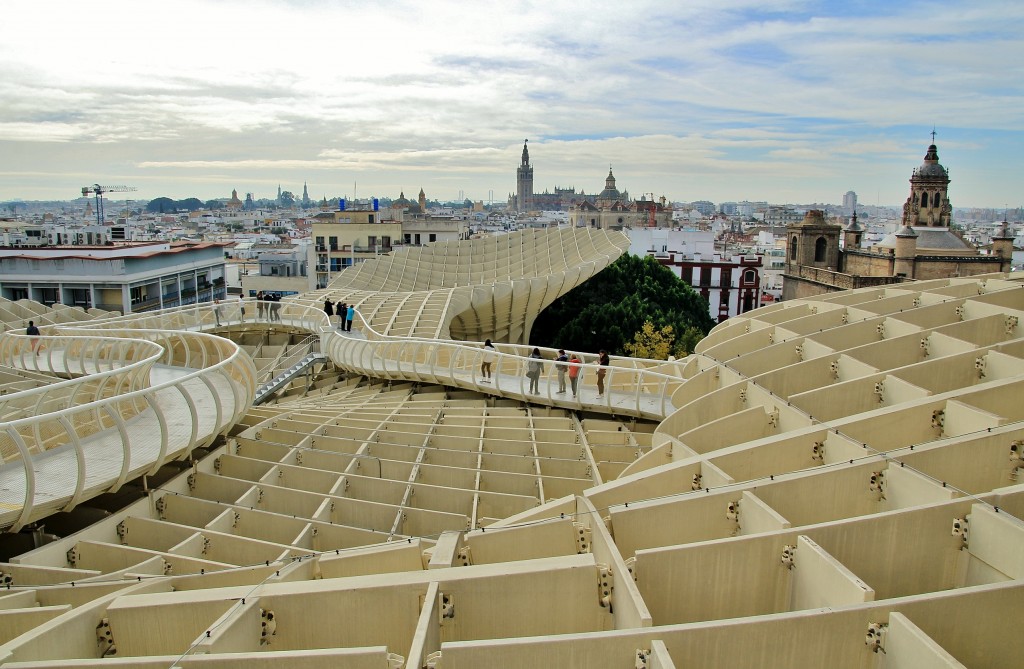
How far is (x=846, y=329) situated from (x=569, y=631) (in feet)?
32.9

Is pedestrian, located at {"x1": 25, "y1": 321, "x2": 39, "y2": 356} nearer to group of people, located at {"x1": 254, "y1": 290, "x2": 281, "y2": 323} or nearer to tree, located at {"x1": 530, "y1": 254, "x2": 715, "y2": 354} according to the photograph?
group of people, located at {"x1": 254, "y1": 290, "x2": 281, "y2": 323}

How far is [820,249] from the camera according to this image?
80562 mm

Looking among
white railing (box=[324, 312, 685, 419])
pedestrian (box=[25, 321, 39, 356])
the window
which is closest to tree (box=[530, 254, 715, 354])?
white railing (box=[324, 312, 685, 419])

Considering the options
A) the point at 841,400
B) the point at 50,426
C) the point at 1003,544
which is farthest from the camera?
the point at 841,400

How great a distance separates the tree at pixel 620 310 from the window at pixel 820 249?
1362 inches

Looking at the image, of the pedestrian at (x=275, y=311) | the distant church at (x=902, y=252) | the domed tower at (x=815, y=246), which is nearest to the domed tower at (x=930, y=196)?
the distant church at (x=902, y=252)

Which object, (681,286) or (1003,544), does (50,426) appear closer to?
(1003,544)

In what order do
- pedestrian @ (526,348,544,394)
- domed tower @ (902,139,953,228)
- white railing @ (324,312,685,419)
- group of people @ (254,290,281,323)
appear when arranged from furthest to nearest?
domed tower @ (902,139,953,228), group of people @ (254,290,281,323), pedestrian @ (526,348,544,394), white railing @ (324,312,685,419)

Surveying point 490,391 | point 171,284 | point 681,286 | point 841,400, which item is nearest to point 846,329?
point 841,400

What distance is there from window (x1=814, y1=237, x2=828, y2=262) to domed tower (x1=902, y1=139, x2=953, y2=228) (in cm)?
1418

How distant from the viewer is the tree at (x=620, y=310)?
41.7 metres

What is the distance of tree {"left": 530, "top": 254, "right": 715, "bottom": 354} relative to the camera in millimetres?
41656

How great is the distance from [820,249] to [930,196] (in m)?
19.4

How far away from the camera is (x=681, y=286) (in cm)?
4994
